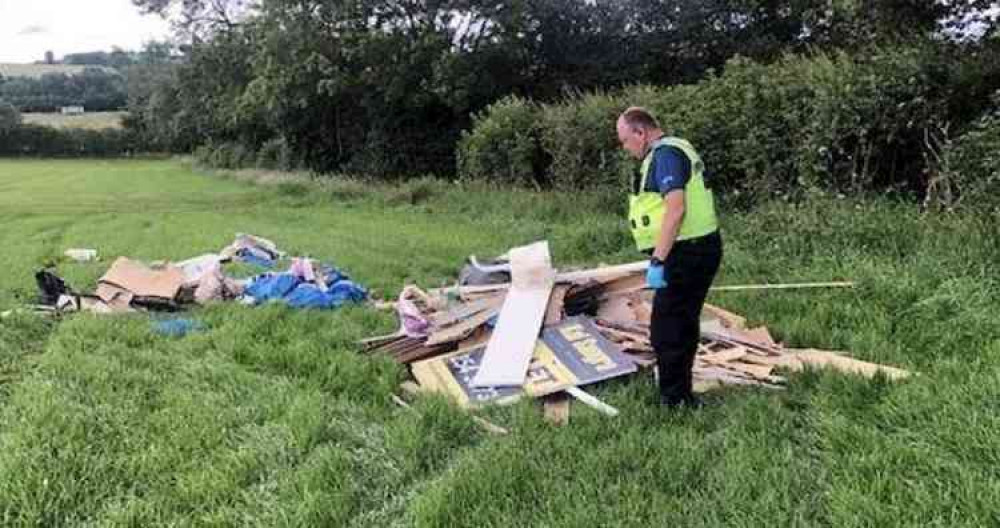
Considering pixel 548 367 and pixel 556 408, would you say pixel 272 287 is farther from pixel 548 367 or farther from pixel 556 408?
pixel 556 408

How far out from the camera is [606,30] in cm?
2181

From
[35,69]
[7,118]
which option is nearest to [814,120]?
[7,118]

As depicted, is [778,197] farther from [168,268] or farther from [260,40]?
[260,40]

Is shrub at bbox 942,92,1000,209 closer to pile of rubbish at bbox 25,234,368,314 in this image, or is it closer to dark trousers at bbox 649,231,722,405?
dark trousers at bbox 649,231,722,405

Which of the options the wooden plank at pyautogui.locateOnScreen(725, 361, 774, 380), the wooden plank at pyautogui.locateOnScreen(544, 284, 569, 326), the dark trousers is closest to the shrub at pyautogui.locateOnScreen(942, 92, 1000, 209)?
the wooden plank at pyautogui.locateOnScreen(725, 361, 774, 380)

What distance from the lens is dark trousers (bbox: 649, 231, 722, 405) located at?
12.5 feet

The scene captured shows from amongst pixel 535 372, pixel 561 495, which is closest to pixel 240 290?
pixel 535 372

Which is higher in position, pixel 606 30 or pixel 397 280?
pixel 606 30

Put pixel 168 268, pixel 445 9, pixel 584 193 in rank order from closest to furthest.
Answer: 1. pixel 168 268
2. pixel 584 193
3. pixel 445 9

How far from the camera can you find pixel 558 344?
461 centimetres

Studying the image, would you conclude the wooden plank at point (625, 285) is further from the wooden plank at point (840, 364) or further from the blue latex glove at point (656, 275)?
the blue latex glove at point (656, 275)

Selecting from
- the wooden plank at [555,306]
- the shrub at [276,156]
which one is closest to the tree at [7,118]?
the shrub at [276,156]

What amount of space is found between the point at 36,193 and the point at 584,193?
17406 mm

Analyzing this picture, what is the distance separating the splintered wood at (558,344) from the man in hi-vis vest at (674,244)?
13.9 inches
